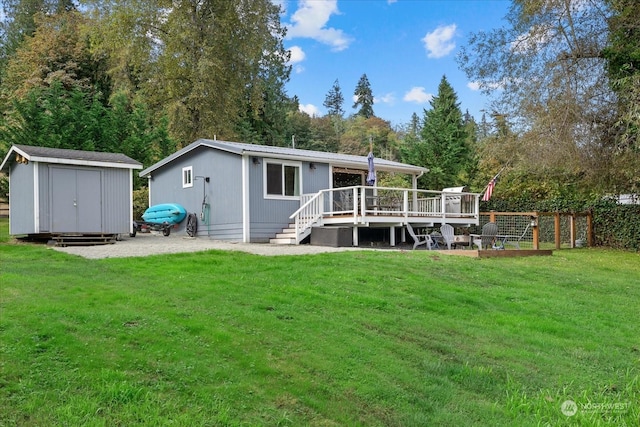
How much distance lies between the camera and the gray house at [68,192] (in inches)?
518

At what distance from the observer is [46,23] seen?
3131 centimetres

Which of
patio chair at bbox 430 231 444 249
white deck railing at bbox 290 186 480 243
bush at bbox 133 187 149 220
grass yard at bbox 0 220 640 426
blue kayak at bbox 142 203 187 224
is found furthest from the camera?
bush at bbox 133 187 149 220

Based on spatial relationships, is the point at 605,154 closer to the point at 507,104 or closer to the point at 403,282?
the point at 507,104

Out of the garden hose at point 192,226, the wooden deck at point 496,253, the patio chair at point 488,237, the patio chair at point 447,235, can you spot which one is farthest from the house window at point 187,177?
the patio chair at point 488,237

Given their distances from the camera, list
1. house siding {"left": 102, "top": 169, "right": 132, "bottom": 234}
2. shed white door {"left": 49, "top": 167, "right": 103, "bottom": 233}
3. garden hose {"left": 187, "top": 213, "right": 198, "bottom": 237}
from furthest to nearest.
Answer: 1. garden hose {"left": 187, "top": 213, "right": 198, "bottom": 237}
2. house siding {"left": 102, "top": 169, "right": 132, "bottom": 234}
3. shed white door {"left": 49, "top": 167, "right": 103, "bottom": 233}

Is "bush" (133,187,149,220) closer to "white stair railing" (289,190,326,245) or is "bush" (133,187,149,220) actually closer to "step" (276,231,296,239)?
"step" (276,231,296,239)

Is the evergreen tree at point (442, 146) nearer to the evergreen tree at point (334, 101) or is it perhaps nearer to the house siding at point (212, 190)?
the house siding at point (212, 190)

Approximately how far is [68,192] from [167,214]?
4.69 m

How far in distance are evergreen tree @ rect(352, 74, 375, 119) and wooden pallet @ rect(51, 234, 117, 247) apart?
6354 centimetres

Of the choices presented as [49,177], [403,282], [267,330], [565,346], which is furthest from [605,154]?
[49,177]

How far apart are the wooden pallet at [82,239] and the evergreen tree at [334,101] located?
67.2m

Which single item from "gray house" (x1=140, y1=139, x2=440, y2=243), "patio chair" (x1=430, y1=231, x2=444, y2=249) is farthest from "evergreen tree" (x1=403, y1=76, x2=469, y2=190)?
"patio chair" (x1=430, y1=231, x2=444, y2=249)

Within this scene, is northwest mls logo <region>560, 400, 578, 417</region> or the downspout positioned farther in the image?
the downspout

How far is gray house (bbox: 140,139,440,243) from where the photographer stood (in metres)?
15.7
